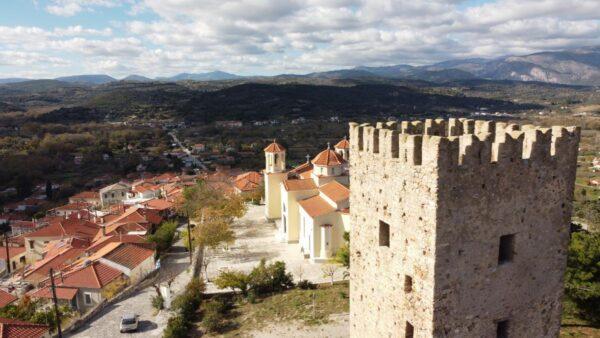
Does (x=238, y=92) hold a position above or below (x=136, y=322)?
above

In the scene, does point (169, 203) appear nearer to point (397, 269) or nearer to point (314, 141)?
point (397, 269)

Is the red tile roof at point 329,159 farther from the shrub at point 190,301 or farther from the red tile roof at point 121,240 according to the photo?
the red tile roof at point 121,240

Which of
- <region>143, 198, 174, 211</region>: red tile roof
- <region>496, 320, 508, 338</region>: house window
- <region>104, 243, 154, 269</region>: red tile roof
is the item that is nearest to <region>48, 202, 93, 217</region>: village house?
<region>143, 198, 174, 211</region>: red tile roof

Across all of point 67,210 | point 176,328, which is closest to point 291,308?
point 176,328

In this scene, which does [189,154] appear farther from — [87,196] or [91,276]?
[91,276]

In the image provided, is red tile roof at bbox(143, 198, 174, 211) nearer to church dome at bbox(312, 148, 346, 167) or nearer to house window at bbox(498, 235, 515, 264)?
church dome at bbox(312, 148, 346, 167)

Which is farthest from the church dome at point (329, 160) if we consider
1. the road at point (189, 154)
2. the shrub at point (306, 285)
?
the road at point (189, 154)

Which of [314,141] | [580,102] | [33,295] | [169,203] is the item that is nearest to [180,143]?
[314,141]
